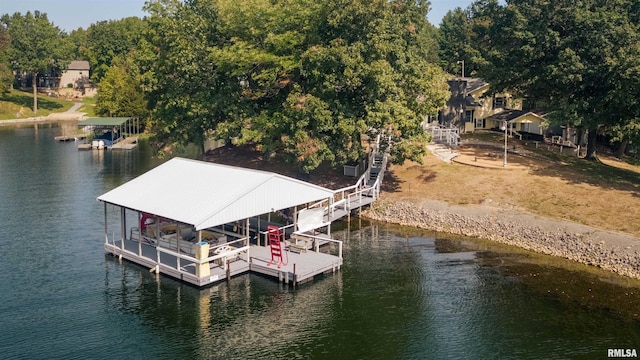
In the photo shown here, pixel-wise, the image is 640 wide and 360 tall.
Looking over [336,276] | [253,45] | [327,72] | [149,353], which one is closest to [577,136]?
[327,72]

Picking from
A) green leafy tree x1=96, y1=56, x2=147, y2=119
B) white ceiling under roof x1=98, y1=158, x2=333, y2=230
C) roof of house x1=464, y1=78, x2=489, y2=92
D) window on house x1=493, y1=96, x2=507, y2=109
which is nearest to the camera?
white ceiling under roof x1=98, y1=158, x2=333, y2=230

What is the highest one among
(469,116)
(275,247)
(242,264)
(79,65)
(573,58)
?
(79,65)

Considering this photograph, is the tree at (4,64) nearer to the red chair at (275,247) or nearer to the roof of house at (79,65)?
the roof of house at (79,65)

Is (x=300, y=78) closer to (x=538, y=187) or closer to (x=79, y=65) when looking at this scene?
(x=538, y=187)

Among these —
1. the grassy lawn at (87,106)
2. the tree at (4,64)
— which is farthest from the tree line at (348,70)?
the tree at (4,64)

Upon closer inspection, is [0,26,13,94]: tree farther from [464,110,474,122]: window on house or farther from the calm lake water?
[464,110,474,122]: window on house

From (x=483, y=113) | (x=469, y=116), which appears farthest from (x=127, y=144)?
(x=483, y=113)

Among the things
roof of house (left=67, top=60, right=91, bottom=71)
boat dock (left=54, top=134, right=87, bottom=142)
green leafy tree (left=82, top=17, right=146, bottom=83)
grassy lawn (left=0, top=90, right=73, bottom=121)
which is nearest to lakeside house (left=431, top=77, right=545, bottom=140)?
boat dock (left=54, top=134, right=87, bottom=142)

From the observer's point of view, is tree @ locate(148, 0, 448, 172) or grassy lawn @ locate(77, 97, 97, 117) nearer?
tree @ locate(148, 0, 448, 172)
